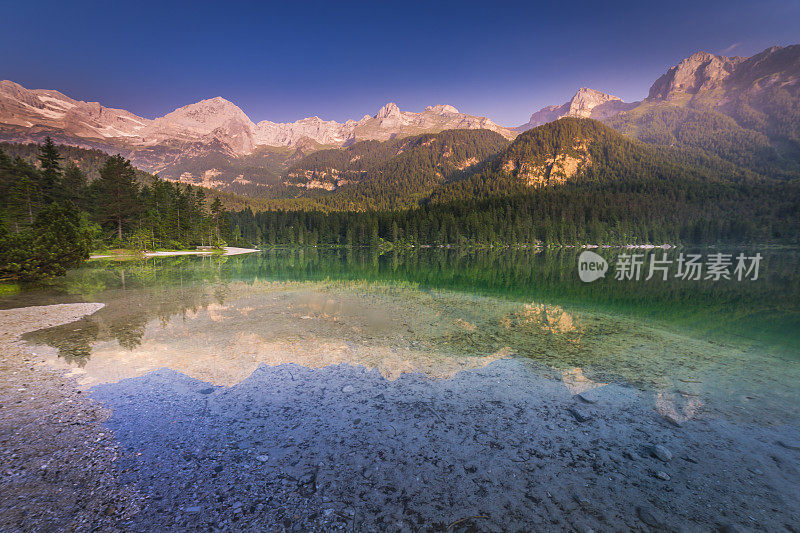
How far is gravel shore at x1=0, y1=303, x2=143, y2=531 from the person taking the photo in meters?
4.65

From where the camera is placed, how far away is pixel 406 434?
7281 mm

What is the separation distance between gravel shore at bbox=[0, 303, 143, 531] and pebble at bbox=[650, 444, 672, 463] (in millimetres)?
9692

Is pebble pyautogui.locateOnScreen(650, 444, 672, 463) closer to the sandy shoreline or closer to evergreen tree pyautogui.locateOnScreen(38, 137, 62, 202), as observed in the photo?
the sandy shoreline

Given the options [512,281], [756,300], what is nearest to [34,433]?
[512,281]

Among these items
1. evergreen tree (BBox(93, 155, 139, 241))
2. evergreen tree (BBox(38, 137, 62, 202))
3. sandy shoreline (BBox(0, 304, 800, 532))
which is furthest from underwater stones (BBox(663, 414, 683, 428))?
evergreen tree (BBox(93, 155, 139, 241))

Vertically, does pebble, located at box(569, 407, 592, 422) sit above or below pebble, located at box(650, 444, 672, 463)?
below

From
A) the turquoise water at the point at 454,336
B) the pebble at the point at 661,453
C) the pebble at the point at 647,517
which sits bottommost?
the turquoise water at the point at 454,336

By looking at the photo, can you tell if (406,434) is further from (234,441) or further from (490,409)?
(234,441)

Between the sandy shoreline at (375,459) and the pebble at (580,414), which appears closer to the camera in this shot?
the sandy shoreline at (375,459)

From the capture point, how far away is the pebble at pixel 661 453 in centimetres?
661

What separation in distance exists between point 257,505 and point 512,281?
116 feet

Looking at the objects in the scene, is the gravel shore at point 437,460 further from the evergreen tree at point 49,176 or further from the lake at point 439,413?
the evergreen tree at point 49,176

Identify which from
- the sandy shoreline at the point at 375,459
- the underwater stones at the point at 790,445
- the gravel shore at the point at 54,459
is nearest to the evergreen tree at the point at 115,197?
the gravel shore at the point at 54,459

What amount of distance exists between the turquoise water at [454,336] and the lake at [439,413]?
0.13m
